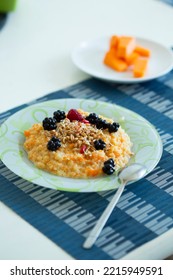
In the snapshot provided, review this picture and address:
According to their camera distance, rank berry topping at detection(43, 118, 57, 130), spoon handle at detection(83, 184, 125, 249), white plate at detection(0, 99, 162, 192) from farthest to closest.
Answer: berry topping at detection(43, 118, 57, 130) → white plate at detection(0, 99, 162, 192) → spoon handle at detection(83, 184, 125, 249)

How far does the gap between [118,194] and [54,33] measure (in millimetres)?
1117

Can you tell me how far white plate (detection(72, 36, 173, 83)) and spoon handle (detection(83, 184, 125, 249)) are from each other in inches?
26.7

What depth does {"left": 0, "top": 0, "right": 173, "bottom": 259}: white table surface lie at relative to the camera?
2.16m

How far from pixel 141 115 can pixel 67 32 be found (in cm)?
67

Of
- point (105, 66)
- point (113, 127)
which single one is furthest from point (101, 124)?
point (105, 66)

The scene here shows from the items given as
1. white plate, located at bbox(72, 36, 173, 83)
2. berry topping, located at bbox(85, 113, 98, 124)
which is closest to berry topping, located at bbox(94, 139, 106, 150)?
berry topping, located at bbox(85, 113, 98, 124)

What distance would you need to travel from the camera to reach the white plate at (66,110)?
1.57 meters

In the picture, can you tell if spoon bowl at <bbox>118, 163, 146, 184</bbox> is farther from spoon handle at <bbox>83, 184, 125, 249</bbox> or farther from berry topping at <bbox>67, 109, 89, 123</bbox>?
berry topping at <bbox>67, 109, 89, 123</bbox>

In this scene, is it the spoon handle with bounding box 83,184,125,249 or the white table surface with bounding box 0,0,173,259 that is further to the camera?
the white table surface with bounding box 0,0,173,259

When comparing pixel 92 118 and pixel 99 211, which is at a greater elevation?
pixel 92 118

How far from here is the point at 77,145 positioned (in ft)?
5.42

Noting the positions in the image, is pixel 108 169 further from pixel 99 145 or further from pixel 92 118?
pixel 92 118
